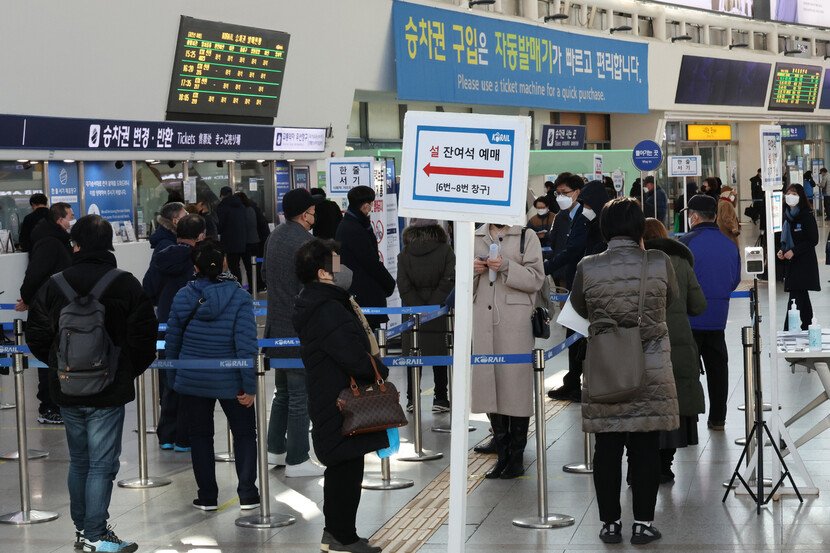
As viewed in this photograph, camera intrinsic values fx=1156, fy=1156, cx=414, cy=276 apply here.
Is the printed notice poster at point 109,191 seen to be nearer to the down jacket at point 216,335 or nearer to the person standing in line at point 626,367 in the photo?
the down jacket at point 216,335

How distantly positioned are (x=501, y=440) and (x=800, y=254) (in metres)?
6.33

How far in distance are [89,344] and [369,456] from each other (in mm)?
2831

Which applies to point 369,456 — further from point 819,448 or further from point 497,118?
point 497,118

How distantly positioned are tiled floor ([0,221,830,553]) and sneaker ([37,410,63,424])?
0.87 meters

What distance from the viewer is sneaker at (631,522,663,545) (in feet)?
18.4

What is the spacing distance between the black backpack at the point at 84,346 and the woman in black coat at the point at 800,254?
8.42 metres

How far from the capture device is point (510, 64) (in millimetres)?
25766

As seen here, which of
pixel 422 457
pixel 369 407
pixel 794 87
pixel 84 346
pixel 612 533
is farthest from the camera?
pixel 794 87

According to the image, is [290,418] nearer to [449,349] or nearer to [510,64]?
[449,349]

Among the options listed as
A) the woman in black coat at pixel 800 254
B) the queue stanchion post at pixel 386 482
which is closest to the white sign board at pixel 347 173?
the woman in black coat at pixel 800 254

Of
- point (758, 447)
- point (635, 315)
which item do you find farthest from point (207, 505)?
point (758, 447)

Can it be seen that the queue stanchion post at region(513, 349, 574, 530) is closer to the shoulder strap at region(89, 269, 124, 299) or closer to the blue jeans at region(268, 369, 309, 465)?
the blue jeans at region(268, 369, 309, 465)

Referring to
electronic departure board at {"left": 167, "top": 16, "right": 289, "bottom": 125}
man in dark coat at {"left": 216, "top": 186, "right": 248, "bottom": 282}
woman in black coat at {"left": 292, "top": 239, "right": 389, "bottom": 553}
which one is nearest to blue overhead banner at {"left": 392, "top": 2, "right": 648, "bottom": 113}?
electronic departure board at {"left": 167, "top": 16, "right": 289, "bottom": 125}

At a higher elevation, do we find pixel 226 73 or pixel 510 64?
pixel 510 64
